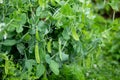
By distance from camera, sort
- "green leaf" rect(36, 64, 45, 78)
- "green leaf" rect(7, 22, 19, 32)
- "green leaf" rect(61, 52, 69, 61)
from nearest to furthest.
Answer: "green leaf" rect(7, 22, 19, 32) → "green leaf" rect(36, 64, 45, 78) → "green leaf" rect(61, 52, 69, 61)

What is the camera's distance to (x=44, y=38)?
2121mm

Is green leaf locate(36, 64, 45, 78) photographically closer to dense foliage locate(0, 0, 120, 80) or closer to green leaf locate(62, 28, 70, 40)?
dense foliage locate(0, 0, 120, 80)

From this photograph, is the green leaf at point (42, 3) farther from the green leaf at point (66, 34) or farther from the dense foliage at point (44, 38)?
the green leaf at point (66, 34)

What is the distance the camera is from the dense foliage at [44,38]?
202cm

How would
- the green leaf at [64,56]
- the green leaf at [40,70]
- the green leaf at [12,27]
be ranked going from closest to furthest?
the green leaf at [12,27] < the green leaf at [40,70] < the green leaf at [64,56]

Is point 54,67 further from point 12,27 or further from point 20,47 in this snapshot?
point 12,27

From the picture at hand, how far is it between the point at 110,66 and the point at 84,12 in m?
1.18

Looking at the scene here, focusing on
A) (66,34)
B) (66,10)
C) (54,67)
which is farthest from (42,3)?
(54,67)

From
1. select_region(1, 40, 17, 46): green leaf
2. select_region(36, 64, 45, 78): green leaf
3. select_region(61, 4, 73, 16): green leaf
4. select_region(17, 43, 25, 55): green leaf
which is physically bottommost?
select_region(36, 64, 45, 78): green leaf

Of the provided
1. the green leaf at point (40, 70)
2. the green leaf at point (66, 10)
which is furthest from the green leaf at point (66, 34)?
the green leaf at point (40, 70)

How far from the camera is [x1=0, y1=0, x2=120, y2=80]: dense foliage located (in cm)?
202

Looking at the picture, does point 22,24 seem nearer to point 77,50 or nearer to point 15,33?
point 15,33

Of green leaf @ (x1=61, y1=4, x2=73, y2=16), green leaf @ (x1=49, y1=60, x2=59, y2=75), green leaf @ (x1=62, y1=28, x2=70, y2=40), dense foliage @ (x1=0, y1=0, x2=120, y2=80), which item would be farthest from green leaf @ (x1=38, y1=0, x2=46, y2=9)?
green leaf @ (x1=49, y1=60, x2=59, y2=75)

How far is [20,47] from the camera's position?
2100 mm
